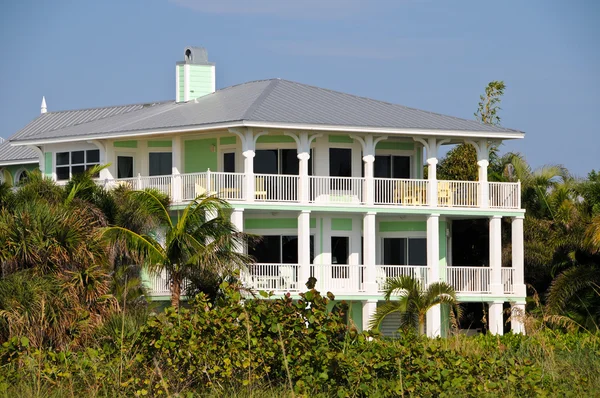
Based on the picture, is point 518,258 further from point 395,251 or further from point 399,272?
point 395,251

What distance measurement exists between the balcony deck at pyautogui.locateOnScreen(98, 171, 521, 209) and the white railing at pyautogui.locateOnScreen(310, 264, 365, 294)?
73.9 inches

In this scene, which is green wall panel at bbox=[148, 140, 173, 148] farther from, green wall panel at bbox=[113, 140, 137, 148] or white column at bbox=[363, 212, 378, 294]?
white column at bbox=[363, 212, 378, 294]

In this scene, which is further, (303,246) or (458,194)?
(458,194)

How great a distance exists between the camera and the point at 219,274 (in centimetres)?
2947

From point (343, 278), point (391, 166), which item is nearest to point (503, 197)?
point (391, 166)

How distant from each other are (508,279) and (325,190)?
627 centimetres

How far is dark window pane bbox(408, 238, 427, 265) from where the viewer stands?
37219mm

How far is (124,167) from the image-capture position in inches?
1497

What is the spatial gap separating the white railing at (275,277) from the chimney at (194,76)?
929cm

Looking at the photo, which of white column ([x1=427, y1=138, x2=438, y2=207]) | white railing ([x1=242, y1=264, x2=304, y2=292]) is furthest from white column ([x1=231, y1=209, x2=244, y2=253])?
white column ([x1=427, y1=138, x2=438, y2=207])

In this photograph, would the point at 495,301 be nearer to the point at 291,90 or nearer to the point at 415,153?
the point at 415,153

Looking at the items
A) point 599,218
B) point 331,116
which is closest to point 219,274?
point 331,116

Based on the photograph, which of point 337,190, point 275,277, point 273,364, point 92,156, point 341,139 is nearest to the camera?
point 273,364

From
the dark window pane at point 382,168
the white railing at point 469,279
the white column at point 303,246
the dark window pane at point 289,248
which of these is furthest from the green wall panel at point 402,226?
the white column at point 303,246
